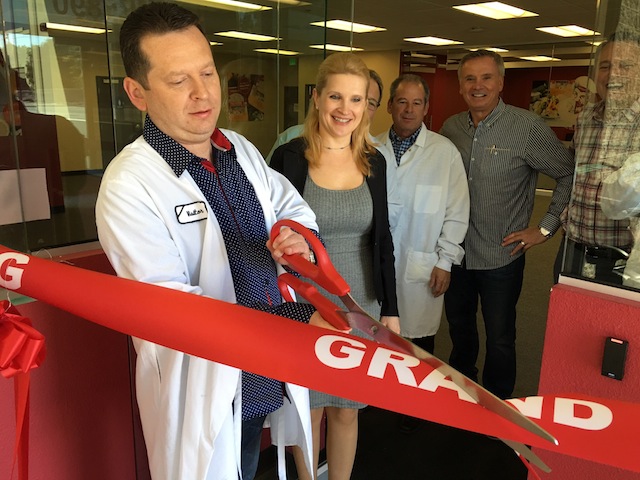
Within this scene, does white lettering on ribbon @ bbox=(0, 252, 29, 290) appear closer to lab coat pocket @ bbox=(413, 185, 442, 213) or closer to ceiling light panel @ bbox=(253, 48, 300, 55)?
lab coat pocket @ bbox=(413, 185, 442, 213)

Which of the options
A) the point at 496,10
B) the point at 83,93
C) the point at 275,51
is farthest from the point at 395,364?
the point at 496,10

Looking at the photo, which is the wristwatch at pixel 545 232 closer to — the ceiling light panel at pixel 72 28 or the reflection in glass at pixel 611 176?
the reflection in glass at pixel 611 176

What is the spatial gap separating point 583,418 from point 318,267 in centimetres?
56

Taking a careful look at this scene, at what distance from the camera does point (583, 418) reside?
81 cm

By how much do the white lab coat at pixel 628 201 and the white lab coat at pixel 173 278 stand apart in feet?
3.89

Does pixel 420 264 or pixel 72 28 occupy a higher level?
pixel 72 28

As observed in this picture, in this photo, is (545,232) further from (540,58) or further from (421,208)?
(540,58)

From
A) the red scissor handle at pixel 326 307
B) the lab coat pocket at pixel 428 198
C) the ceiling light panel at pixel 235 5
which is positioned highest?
the ceiling light panel at pixel 235 5

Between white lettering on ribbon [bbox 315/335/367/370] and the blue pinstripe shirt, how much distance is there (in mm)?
2097

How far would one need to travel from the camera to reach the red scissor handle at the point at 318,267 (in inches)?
43.1

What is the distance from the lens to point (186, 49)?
4.05 feet

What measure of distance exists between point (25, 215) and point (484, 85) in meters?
2.24

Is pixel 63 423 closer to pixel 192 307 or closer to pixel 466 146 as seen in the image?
pixel 192 307

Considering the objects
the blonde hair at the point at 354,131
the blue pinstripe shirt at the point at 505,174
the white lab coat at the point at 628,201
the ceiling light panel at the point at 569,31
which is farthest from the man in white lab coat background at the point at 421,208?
the ceiling light panel at the point at 569,31
